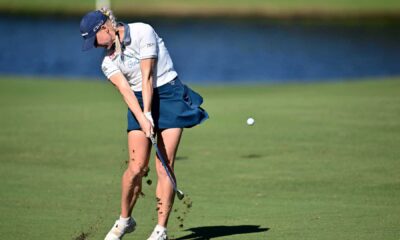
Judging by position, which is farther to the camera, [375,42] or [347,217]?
[375,42]

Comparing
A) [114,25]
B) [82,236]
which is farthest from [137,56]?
[82,236]

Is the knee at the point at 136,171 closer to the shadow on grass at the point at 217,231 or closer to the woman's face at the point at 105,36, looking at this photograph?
the shadow on grass at the point at 217,231

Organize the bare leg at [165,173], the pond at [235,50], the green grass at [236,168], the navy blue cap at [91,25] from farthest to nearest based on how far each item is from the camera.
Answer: the pond at [235,50] → the green grass at [236,168] → the bare leg at [165,173] → the navy blue cap at [91,25]

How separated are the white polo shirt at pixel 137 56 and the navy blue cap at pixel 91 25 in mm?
220

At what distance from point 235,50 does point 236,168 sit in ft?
115

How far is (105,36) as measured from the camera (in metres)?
7.65

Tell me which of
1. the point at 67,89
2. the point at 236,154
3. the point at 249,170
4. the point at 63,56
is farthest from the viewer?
the point at 63,56

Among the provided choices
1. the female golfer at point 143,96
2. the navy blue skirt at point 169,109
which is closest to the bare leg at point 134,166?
the female golfer at point 143,96

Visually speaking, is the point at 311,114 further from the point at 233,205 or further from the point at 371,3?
the point at 371,3

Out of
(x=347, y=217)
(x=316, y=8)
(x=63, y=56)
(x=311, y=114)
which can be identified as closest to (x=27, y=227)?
(x=347, y=217)

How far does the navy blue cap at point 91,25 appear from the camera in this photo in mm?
7566

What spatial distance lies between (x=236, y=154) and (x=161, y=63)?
5.33 meters

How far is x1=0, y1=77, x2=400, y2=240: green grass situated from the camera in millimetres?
9008

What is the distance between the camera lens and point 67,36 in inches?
1956
